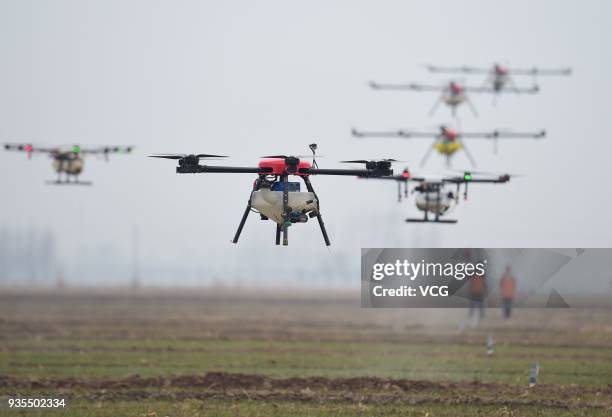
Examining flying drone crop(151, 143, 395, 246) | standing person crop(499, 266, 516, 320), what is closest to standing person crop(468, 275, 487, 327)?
standing person crop(499, 266, 516, 320)

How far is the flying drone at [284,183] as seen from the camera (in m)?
22.2

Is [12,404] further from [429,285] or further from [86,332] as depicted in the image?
[86,332]

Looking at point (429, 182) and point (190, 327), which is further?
point (190, 327)

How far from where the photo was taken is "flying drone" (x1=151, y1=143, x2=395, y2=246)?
22.2 meters

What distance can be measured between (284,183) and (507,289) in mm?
33425

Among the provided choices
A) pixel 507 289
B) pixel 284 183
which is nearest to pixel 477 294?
pixel 507 289

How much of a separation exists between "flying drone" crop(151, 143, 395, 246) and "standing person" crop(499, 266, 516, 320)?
3054cm

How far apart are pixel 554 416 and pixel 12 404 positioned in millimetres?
12889

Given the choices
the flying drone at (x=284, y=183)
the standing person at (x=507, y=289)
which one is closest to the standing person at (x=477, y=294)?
the standing person at (x=507, y=289)

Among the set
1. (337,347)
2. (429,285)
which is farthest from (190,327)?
(429,285)

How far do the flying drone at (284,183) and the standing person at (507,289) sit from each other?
3054cm

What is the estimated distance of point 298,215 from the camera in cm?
2303

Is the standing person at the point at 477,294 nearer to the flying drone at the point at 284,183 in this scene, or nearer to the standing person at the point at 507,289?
the standing person at the point at 507,289

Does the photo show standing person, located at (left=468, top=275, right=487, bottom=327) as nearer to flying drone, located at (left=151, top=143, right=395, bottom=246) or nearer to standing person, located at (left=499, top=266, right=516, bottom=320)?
standing person, located at (left=499, top=266, right=516, bottom=320)
